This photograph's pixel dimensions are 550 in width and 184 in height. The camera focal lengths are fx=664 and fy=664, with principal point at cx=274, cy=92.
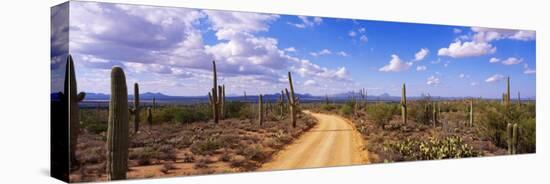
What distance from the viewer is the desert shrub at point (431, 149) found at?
43.4ft

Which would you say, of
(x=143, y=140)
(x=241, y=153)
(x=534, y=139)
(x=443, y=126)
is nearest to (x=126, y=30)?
(x=143, y=140)

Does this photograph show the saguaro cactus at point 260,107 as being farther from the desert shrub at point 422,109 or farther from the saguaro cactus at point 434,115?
the saguaro cactus at point 434,115

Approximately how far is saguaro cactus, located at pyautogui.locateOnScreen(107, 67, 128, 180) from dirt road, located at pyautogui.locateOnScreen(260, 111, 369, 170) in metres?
2.62

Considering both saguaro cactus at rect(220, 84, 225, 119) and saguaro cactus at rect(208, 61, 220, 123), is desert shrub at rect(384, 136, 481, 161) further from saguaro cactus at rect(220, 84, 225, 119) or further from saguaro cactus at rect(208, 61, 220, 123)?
saguaro cactus at rect(208, 61, 220, 123)

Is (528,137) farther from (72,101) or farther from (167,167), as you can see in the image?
(72,101)

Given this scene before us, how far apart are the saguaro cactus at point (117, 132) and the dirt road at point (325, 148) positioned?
262 centimetres

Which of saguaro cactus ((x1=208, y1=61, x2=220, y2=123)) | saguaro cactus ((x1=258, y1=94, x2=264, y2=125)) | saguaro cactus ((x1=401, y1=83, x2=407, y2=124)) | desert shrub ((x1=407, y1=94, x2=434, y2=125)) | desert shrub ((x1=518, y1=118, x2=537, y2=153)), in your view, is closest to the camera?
saguaro cactus ((x1=208, y1=61, x2=220, y2=123))

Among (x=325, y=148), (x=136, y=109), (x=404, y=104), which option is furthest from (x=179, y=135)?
(x=404, y=104)

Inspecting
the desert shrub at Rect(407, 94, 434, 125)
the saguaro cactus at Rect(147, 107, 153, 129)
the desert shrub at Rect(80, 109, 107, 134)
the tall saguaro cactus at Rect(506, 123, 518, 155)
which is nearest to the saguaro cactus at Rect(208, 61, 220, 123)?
the saguaro cactus at Rect(147, 107, 153, 129)

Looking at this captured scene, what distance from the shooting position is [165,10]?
10.7 m

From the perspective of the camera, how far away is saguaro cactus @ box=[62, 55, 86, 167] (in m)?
9.93

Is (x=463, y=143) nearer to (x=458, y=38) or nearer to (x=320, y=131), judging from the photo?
(x=458, y=38)

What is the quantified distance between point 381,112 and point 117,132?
18.1ft

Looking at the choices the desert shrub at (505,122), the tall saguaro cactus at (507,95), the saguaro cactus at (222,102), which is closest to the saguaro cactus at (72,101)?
the saguaro cactus at (222,102)
